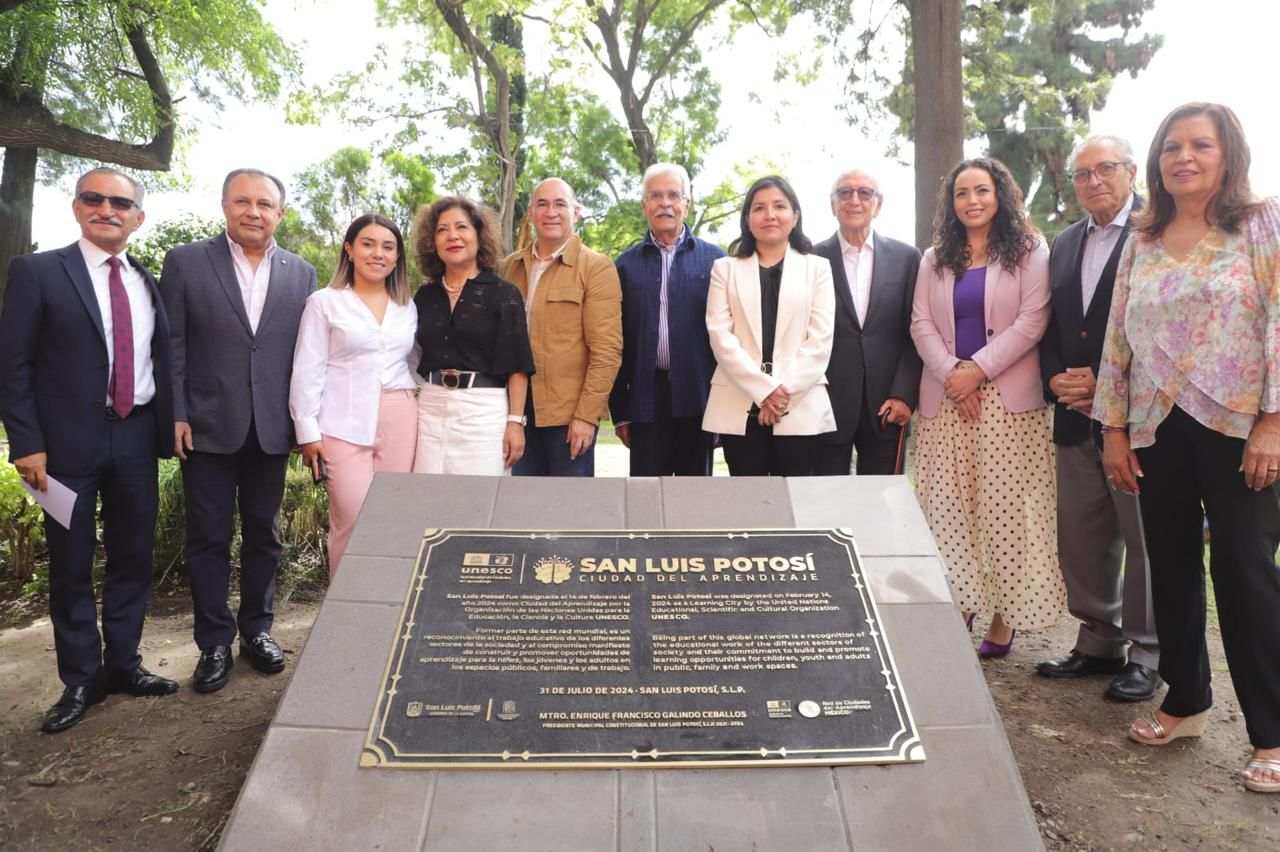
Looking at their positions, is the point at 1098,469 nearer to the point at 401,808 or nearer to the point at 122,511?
the point at 401,808

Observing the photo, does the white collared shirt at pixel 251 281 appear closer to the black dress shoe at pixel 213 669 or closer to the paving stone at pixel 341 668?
the black dress shoe at pixel 213 669

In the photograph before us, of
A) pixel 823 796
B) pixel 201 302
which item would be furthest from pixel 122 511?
pixel 823 796

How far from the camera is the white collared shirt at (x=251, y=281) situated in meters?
3.65

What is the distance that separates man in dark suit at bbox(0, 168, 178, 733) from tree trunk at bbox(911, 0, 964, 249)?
229 inches

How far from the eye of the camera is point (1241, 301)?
2699 millimetres

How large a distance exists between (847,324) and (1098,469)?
1.24 meters

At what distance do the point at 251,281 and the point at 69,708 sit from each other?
186 centimetres

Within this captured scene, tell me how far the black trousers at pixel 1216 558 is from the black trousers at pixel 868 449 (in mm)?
1181

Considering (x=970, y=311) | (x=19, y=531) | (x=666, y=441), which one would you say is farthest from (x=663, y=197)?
(x=19, y=531)

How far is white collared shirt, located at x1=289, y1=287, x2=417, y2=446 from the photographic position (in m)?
3.58

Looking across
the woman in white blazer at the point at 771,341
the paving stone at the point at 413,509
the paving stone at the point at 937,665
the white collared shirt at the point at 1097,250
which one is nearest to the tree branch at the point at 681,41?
the woman in white blazer at the point at 771,341

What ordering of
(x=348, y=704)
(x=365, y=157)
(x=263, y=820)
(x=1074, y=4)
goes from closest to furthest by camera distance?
(x=263, y=820)
(x=348, y=704)
(x=1074, y=4)
(x=365, y=157)

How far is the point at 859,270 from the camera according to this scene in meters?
4.08

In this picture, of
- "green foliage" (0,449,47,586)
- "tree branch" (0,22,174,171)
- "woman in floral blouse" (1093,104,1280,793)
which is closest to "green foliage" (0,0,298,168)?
"tree branch" (0,22,174,171)
